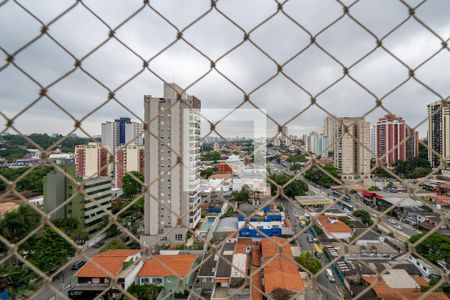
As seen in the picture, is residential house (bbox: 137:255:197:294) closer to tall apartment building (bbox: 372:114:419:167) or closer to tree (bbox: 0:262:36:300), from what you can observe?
tree (bbox: 0:262:36:300)

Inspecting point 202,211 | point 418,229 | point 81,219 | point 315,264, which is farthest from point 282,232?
point 81,219

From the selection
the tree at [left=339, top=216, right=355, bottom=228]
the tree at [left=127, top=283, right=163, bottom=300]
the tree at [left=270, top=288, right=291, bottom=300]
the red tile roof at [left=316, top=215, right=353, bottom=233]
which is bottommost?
the tree at [left=127, top=283, right=163, bottom=300]

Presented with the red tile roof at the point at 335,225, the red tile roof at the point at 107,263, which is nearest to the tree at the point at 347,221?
the red tile roof at the point at 335,225

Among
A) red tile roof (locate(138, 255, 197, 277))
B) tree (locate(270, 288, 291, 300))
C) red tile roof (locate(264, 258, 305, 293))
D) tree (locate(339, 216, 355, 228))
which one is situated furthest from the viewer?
tree (locate(339, 216, 355, 228))

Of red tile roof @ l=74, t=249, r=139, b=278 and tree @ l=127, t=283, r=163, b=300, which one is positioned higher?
red tile roof @ l=74, t=249, r=139, b=278

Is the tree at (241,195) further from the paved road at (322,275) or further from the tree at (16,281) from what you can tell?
the tree at (16,281)

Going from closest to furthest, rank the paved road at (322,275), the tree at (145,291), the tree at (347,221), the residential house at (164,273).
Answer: the tree at (145,291) → the paved road at (322,275) → the residential house at (164,273) → the tree at (347,221)

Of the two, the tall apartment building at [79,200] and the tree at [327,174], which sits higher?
the tree at [327,174]

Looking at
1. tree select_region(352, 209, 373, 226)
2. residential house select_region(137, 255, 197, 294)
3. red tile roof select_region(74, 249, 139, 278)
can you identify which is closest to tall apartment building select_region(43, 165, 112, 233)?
red tile roof select_region(74, 249, 139, 278)
